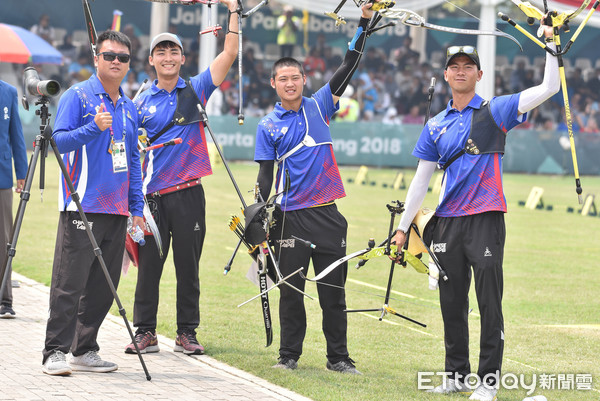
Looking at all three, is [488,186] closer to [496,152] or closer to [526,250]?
[496,152]

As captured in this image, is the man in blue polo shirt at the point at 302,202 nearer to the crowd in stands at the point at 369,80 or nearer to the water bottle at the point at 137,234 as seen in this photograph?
the water bottle at the point at 137,234

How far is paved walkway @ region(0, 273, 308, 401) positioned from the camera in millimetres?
6832

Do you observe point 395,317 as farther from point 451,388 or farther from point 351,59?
point 351,59

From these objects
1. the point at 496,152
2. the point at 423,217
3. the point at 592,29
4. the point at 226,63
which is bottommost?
the point at 423,217

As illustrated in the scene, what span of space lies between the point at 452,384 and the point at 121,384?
2314 millimetres

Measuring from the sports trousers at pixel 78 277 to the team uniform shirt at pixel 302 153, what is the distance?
1.28 metres

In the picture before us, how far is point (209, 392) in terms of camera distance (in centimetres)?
701

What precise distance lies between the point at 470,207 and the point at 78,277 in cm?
281

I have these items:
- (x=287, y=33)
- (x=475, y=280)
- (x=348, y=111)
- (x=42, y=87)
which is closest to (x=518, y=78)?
(x=348, y=111)

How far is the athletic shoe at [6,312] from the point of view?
31.2ft

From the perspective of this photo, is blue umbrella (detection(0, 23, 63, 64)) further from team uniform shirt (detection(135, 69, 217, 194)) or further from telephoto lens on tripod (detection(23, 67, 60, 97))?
telephoto lens on tripod (detection(23, 67, 60, 97))

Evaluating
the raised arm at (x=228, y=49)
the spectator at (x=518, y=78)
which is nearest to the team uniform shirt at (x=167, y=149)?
the raised arm at (x=228, y=49)

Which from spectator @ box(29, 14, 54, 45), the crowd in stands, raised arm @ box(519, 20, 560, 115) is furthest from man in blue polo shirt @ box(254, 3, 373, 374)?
spectator @ box(29, 14, 54, 45)

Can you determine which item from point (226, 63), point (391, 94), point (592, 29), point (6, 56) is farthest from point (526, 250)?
point (592, 29)
